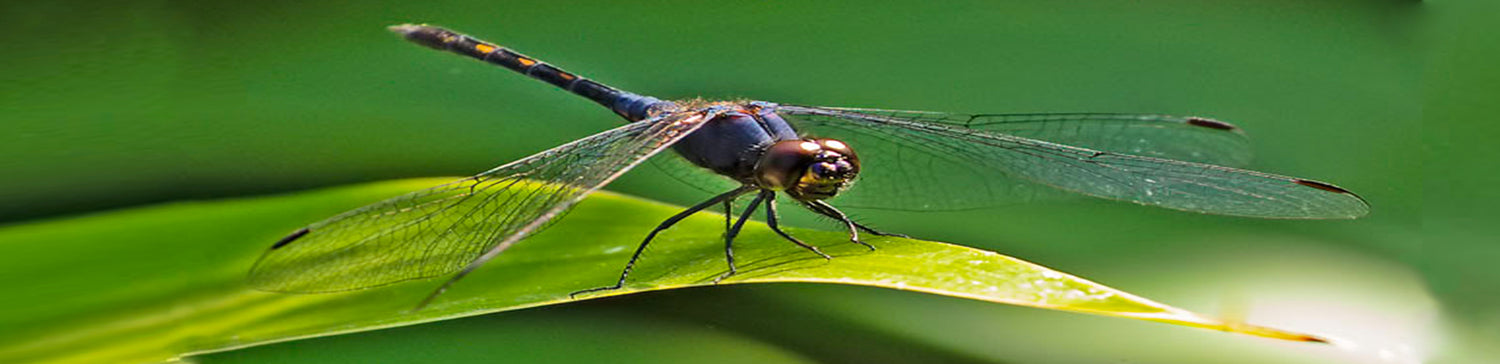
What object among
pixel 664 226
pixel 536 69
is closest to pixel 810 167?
pixel 664 226

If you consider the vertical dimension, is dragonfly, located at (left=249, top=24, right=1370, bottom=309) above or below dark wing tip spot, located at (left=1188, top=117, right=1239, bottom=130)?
below

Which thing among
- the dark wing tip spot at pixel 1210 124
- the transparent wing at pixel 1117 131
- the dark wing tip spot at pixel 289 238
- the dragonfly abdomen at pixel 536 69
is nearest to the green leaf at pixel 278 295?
the dark wing tip spot at pixel 289 238

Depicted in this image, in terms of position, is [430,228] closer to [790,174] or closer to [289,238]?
[289,238]

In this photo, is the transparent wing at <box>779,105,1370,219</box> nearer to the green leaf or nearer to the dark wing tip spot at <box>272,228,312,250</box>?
the green leaf

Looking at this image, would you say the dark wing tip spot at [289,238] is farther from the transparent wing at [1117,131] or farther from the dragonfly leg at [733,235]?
the transparent wing at [1117,131]

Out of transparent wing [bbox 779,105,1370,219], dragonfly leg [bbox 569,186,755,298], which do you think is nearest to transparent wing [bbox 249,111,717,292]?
dragonfly leg [bbox 569,186,755,298]

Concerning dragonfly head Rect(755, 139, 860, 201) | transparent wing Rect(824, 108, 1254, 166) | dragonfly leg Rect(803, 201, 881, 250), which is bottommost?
dragonfly leg Rect(803, 201, 881, 250)
